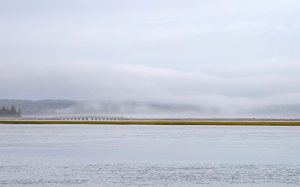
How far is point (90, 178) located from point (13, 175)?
4.20 m

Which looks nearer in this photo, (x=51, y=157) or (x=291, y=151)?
(x=51, y=157)

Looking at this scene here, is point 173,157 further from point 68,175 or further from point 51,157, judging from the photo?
point 68,175

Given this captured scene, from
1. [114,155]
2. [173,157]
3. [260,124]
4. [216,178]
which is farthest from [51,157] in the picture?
[260,124]

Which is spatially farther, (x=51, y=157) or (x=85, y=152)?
(x=85, y=152)

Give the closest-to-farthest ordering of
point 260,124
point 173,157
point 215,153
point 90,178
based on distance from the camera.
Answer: point 90,178, point 173,157, point 215,153, point 260,124

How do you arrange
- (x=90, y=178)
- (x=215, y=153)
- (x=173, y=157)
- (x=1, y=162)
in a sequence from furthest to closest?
(x=215, y=153), (x=173, y=157), (x=1, y=162), (x=90, y=178)

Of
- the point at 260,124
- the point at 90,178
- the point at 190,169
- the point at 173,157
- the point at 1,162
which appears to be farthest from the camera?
the point at 260,124

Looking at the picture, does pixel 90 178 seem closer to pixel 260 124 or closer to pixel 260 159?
pixel 260 159

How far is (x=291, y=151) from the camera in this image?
50.0 metres

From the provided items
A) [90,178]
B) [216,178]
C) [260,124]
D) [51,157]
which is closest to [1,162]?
[51,157]

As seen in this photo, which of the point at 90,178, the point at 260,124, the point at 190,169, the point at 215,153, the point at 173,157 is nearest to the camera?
the point at 90,178

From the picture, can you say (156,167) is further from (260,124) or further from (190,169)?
(260,124)

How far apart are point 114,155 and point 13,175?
15.1m

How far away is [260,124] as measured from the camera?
5517 inches
